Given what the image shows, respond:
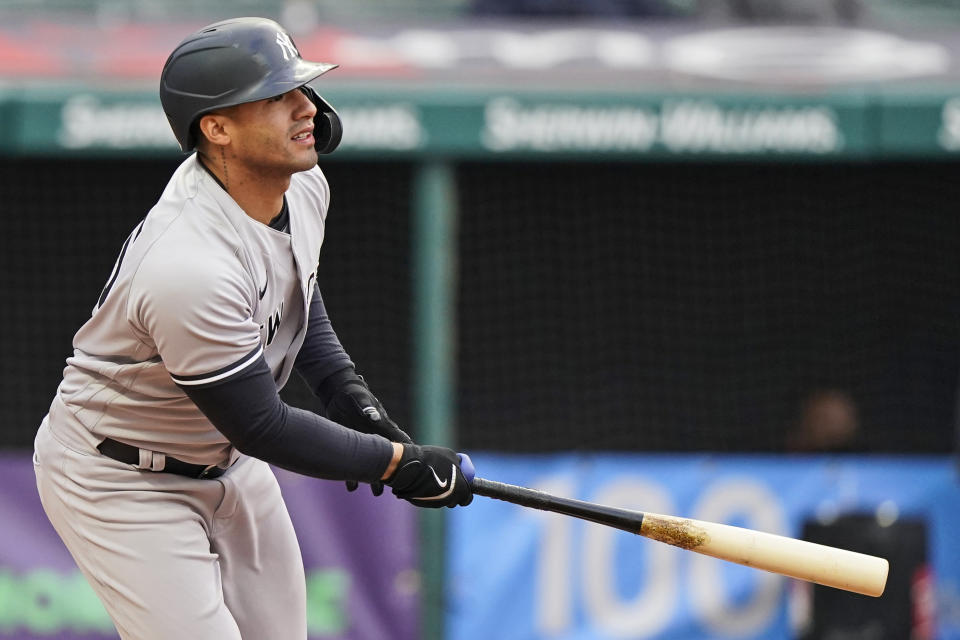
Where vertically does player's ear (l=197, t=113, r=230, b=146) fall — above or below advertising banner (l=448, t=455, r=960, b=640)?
above

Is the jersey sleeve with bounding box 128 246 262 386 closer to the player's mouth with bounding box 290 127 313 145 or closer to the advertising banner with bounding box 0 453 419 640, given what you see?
the player's mouth with bounding box 290 127 313 145

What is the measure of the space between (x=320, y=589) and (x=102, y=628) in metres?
0.80

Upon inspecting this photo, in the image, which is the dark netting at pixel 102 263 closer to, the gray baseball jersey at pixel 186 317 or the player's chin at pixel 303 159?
the gray baseball jersey at pixel 186 317

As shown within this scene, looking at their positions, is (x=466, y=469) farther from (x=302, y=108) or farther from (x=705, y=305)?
(x=705, y=305)

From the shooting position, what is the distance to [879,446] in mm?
6809

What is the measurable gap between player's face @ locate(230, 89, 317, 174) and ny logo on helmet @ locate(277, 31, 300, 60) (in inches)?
2.8

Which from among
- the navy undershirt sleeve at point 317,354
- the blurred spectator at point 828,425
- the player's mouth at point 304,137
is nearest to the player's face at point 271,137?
the player's mouth at point 304,137

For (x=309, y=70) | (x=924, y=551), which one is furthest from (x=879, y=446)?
(x=309, y=70)

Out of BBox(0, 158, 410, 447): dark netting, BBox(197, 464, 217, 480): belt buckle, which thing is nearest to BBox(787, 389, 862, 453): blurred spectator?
BBox(0, 158, 410, 447): dark netting

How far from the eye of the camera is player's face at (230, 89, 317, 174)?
109 inches

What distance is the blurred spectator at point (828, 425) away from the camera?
612cm

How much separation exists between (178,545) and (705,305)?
169 inches

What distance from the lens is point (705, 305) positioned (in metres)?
6.78

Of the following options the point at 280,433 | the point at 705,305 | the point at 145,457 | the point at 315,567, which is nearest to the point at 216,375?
the point at 280,433
